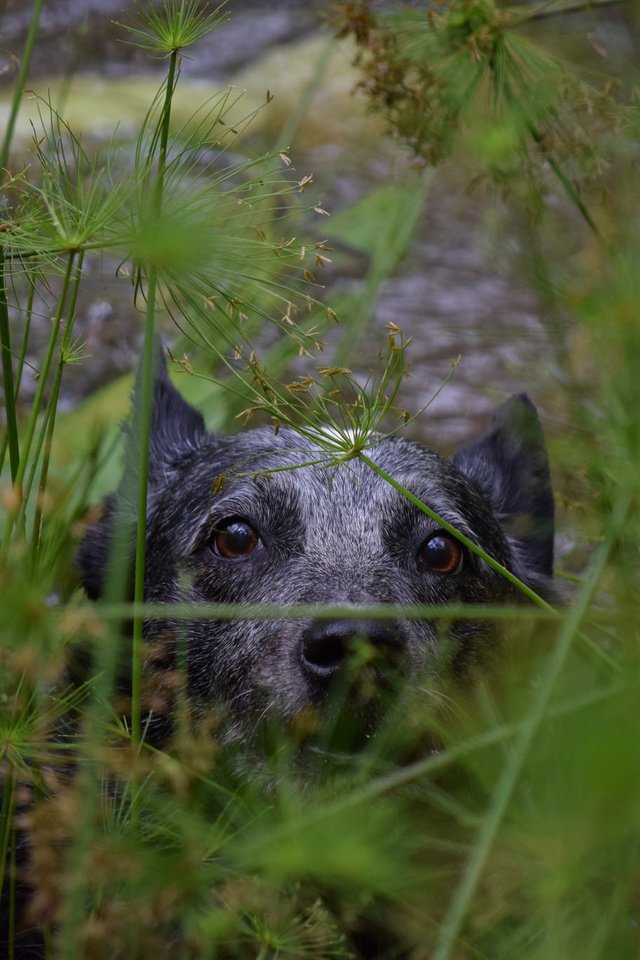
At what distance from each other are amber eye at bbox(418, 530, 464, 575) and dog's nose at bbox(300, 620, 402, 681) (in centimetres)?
90

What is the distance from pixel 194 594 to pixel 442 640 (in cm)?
88

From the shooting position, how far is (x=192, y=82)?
1199 cm

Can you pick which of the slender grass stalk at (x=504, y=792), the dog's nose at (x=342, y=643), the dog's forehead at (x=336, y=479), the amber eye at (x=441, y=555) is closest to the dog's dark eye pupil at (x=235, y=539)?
the dog's forehead at (x=336, y=479)

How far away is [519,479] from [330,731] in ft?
6.82

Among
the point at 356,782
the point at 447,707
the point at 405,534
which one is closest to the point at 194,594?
the point at 405,534

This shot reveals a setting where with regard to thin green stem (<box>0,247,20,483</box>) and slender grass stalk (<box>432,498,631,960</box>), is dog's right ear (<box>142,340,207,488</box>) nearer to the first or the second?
thin green stem (<box>0,247,20,483</box>)

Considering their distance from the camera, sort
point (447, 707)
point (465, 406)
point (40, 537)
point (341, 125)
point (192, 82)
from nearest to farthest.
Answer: point (40, 537) → point (447, 707) → point (465, 406) → point (341, 125) → point (192, 82)

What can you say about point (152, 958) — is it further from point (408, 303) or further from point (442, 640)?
point (408, 303)

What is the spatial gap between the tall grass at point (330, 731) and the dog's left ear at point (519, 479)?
1119 millimetres

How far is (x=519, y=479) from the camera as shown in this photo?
4.91m

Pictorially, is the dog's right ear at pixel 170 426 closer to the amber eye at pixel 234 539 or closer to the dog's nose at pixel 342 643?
the amber eye at pixel 234 539

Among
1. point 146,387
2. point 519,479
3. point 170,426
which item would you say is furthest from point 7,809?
point 519,479

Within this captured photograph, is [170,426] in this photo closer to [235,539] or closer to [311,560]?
[235,539]

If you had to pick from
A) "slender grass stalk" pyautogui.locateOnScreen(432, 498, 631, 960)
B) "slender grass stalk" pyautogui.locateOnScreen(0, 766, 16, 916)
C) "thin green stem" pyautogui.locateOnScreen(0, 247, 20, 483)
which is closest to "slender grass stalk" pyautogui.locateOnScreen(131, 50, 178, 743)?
"slender grass stalk" pyautogui.locateOnScreen(0, 766, 16, 916)
